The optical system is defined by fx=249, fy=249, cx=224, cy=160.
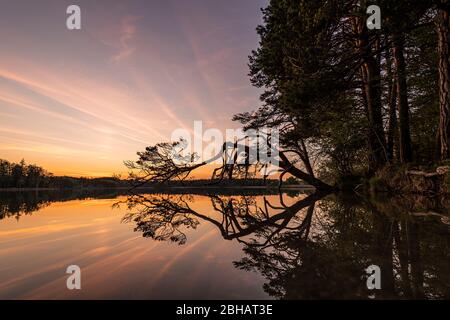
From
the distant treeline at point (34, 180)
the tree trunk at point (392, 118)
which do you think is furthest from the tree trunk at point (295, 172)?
the distant treeline at point (34, 180)

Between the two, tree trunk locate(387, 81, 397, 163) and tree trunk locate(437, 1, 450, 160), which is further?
tree trunk locate(387, 81, 397, 163)

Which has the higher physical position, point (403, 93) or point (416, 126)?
point (403, 93)

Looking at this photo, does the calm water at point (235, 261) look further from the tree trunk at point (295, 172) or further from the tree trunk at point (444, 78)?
the tree trunk at point (295, 172)

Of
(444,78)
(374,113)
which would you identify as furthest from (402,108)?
(444,78)

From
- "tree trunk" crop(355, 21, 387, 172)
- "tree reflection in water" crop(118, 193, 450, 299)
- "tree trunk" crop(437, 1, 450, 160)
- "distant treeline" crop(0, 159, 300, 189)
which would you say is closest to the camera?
"tree reflection in water" crop(118, 193, 450, 299)

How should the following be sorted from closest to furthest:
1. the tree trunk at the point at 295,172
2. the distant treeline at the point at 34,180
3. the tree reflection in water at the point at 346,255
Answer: the tree reflection in water at the point at 346,255
the tree trunk at the point at 295,172
the distant treeline at the point at 34,180

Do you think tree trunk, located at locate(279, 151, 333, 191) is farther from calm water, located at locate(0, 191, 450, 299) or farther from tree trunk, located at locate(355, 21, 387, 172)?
calm water, located at locate(0, 191, 450, 299)

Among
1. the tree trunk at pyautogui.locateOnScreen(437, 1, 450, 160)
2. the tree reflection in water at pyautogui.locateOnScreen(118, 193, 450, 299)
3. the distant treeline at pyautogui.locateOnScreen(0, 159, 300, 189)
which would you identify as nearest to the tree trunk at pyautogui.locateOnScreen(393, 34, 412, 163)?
the tree trunk at pyautogui.locateOnScreen(437, 1, 450, 160)

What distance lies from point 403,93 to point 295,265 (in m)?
11.4
